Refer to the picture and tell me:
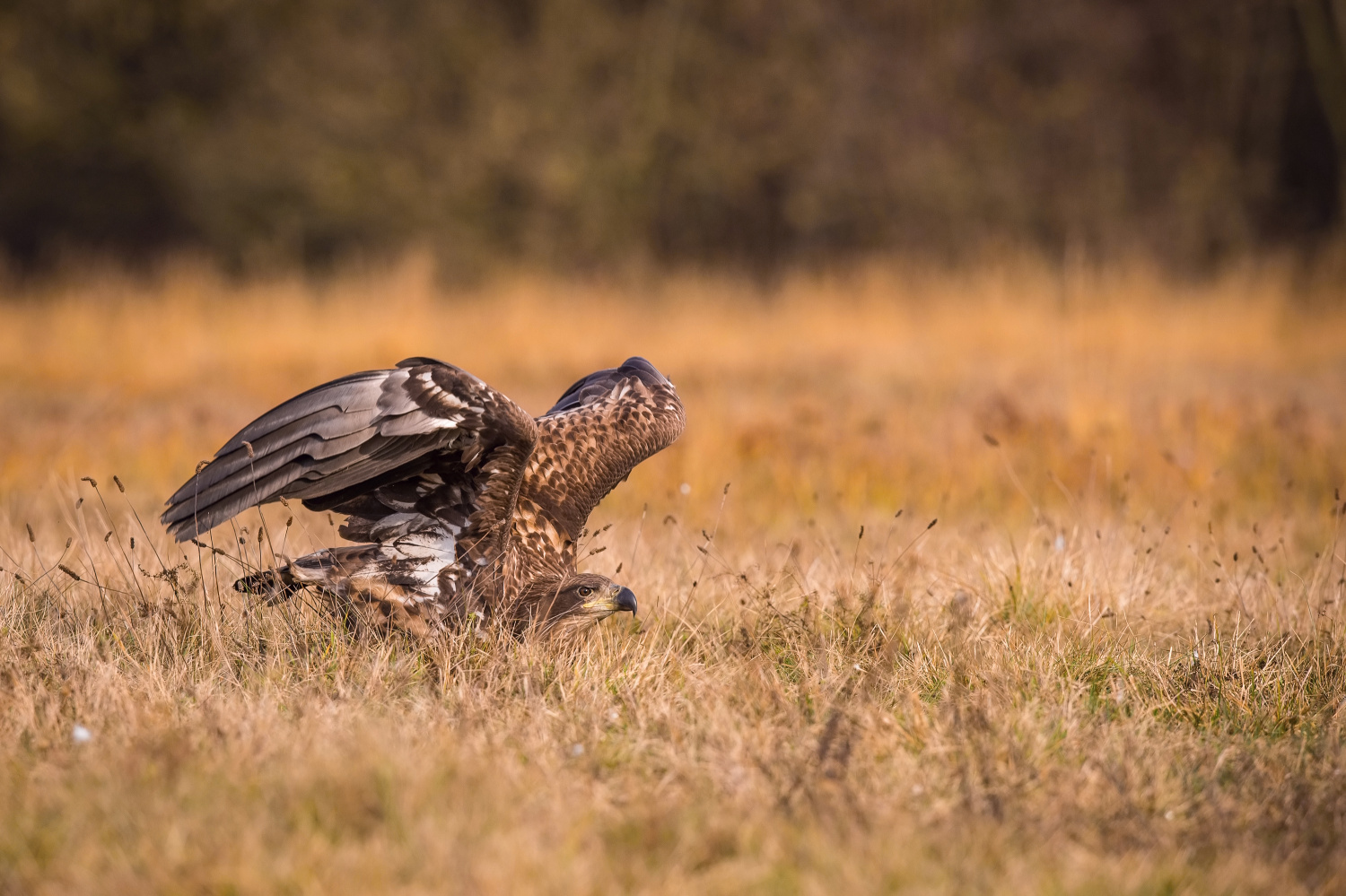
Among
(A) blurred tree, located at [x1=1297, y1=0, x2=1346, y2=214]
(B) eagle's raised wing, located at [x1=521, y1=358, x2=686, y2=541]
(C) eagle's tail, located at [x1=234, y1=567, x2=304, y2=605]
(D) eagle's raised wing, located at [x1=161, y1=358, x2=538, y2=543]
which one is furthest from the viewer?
(A) blurred tree, located at [x1=1297, y1=0, x2=1346, y2=214]

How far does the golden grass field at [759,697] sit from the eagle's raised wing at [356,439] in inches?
15.8

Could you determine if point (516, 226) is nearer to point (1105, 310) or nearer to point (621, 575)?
point (1105, 310)

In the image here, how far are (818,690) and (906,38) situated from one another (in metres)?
16.6

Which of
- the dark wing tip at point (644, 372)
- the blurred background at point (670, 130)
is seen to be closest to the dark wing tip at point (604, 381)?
the dark wing tip at point (644, 372)

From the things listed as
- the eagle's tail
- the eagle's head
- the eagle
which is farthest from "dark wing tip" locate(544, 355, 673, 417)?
the eagle's tail

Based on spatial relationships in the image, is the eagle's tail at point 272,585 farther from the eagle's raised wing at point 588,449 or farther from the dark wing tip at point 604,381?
the dark wing tip at point 604,381

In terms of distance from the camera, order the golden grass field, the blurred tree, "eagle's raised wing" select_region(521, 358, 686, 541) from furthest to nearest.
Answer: the blurred tree < "eagle's raised wing" select_region(521, 358, 686, 541) < the golden grass field

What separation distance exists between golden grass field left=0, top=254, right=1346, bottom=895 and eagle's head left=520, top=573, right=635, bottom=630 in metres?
0.10

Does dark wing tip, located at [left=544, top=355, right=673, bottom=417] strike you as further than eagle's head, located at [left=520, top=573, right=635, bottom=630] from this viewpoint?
Yes

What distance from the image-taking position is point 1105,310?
36.7 feet

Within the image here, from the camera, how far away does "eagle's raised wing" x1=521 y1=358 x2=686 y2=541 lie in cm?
351

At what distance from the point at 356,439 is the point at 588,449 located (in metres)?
0.78

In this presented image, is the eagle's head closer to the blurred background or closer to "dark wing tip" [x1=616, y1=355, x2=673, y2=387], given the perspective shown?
"dark wing tip" [x1=616, y1=355, x2=673, y2=387]

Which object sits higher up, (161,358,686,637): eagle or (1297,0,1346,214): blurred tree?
(1297,0,1346,214): blurred tree
